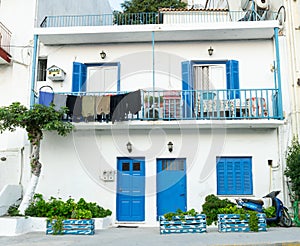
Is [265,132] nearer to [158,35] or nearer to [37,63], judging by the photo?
[158,35]

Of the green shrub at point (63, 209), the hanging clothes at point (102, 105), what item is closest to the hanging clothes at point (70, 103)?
the hanging clothes at point (102, 105)

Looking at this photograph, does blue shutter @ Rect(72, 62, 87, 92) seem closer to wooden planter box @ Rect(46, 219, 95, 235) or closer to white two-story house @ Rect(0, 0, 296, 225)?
white two-story house @ Rect(0, 0, 296, 225)

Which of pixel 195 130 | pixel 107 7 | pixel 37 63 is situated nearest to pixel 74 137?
pixel 37 63

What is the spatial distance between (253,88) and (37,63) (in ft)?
24.3

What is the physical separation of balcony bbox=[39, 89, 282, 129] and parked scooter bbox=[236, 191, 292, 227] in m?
2.26

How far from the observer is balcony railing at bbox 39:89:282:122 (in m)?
10.1

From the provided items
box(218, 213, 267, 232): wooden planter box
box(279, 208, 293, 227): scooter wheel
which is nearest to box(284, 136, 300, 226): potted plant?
box(279, 208, 293, 227): scooter wheel

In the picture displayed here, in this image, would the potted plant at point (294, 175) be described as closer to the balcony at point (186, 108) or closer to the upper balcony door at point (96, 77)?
the balcony at point (186, 108)

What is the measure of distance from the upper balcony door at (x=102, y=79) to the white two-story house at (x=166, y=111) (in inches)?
1.4

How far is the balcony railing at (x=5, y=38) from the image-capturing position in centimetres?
1170

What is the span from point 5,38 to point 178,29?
19.9 feet

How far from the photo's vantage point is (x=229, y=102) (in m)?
10.2

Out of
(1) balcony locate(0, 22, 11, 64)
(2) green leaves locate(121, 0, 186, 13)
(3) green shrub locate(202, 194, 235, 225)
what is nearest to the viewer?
(3) green shrub locate(202, 194, 235, 225)

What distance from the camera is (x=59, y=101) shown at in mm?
10227
